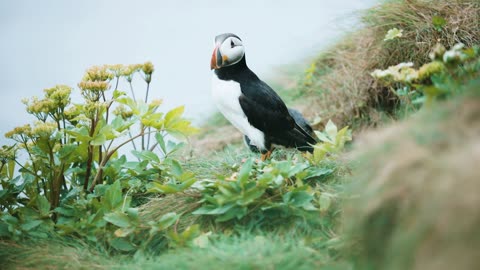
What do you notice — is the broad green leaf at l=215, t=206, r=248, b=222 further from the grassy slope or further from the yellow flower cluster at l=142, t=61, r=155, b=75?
the yellow flower cluster at l=142, t=61, r=155, b=75

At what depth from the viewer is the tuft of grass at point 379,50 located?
379 centimetres

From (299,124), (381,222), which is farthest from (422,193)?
(299,124)

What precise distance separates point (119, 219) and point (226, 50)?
1307mm

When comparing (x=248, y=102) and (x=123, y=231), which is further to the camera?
(x=248, y=102)

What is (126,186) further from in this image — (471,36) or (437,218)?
(471,36)

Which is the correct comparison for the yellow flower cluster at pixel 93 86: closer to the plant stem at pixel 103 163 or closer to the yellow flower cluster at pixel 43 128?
the yellow flower cluster at pixel 43 128

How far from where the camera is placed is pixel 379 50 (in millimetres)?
4145

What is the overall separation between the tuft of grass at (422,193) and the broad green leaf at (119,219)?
1138mm

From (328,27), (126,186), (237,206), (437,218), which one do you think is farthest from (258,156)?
(437,218)

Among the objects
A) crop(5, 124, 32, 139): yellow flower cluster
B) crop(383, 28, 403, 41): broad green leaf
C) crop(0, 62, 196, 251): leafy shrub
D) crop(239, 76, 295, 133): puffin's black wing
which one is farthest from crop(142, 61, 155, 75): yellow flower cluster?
crop(383, 28, 403, 41): broad green leaf

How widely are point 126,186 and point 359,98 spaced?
7.17ft

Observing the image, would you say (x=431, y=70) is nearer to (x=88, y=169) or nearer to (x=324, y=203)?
(x=324, y=203)

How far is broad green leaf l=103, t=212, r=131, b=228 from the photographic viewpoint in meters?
2.48

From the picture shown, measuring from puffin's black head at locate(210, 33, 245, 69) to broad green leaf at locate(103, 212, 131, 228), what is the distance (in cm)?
121
